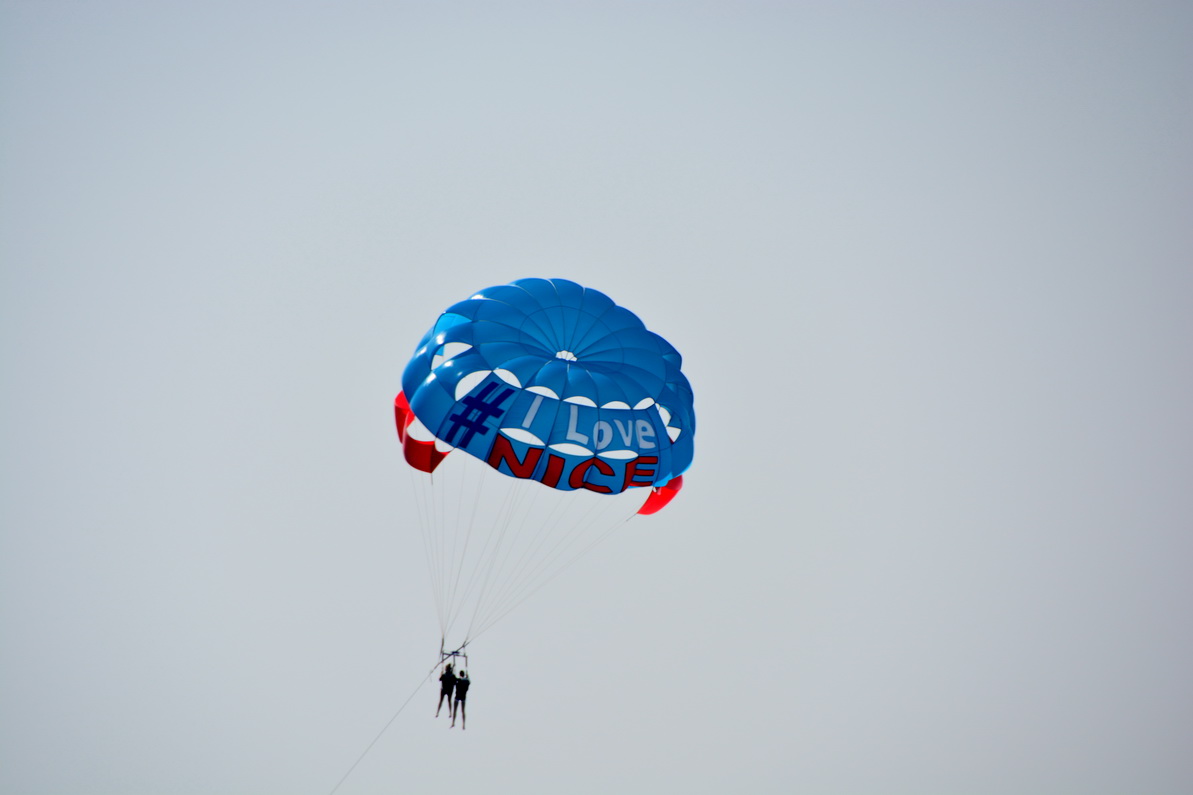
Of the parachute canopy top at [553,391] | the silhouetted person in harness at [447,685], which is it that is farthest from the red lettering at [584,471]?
the silhouetted person in harness at [447,685]

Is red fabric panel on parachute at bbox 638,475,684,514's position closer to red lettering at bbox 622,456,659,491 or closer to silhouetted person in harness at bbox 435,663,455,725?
red lettering at bbox 622,456,659,491

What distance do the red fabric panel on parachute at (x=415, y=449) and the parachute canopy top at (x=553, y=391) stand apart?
492 millimetres

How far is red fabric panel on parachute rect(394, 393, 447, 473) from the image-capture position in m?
23.0

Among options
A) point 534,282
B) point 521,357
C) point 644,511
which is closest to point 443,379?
point 521,357

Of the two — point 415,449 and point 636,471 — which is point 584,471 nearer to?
point 636,471

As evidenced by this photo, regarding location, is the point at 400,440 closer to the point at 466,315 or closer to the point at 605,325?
the point at 466,315

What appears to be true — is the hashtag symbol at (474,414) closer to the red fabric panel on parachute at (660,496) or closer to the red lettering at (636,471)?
the red lettering at (636,471)

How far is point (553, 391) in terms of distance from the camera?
2109cm

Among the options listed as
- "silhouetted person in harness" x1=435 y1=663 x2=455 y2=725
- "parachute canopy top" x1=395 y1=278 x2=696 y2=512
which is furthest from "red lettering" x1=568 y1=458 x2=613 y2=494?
"silhouetted person in harness" x1=435 y1=663 x2=455 y2=725

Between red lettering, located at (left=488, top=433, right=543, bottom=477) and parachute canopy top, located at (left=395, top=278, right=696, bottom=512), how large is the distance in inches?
0.7

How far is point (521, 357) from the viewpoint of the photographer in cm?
2147

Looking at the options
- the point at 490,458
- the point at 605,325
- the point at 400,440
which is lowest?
the point at 490,458

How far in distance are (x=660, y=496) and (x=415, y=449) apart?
4.95 m

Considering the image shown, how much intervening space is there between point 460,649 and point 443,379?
4.87m
